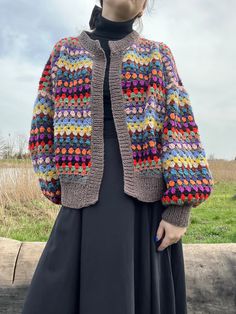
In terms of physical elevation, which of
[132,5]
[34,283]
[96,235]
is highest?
[132,5]

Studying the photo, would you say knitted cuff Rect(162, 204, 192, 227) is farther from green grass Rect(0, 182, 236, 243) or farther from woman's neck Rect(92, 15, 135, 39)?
green grass Rect(0, 182, 236, 243)

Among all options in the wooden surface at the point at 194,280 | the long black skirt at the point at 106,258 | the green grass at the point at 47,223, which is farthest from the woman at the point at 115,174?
the green grass at the point at 47,223

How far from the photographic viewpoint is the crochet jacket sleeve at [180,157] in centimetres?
145

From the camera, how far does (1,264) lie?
2314 mm

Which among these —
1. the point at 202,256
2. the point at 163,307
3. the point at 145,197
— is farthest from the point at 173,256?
the point at 202,256

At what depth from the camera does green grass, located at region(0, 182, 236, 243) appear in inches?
188

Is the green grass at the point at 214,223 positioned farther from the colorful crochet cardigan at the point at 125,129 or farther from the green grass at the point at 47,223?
the colorful crochet cardigan at the point at 125,129

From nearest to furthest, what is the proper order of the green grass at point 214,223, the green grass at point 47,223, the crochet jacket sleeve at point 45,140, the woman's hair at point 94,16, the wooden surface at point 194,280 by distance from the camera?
1. the crochet jacket sleeve at point 45,140
2. the woman's hair at point 94,16
3. the wooden surface at point 194,280
4. the green grass at point 47,223
5. the green grass at point 214,223

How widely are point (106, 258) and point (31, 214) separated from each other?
481 centimetres

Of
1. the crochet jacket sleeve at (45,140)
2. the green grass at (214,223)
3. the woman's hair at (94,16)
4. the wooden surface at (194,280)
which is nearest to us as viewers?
the crochet jacket sleeve at (45,140)

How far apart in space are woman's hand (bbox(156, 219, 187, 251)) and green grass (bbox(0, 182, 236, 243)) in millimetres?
3001

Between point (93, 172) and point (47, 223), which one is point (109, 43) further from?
point (47, 223)

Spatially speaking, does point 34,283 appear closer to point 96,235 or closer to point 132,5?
point 96,235

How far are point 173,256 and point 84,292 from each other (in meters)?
0.42
